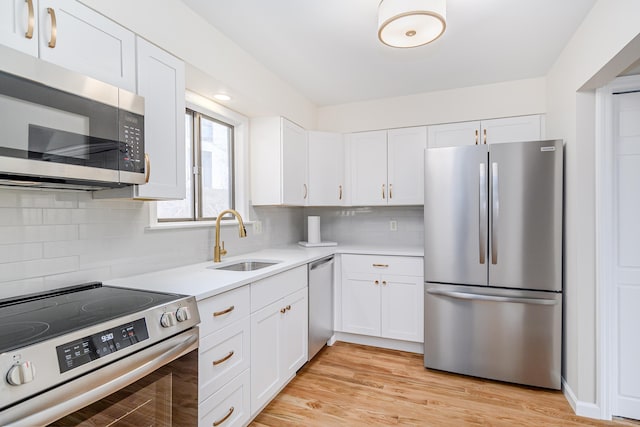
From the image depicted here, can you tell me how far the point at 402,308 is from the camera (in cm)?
294

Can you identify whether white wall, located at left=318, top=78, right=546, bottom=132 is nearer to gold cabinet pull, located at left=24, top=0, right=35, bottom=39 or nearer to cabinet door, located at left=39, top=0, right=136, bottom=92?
cabinet door, located at left=39, top=0, right=136, bottom=92

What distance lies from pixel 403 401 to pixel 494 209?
152cm

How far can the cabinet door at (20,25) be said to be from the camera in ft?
3.51

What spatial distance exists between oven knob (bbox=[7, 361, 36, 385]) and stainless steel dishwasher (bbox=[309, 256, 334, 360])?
1.91 meters

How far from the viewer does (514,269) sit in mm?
2381

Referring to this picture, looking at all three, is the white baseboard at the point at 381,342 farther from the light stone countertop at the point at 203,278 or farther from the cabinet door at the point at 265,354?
the cabinet door at the point at 265,354

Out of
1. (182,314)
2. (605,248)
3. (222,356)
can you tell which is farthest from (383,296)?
(182,314)

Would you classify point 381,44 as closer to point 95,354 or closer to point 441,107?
point 441,107

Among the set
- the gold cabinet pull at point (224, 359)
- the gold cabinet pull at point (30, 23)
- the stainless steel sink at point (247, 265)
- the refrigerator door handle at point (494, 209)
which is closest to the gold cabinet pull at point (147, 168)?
the gold cabinet pull at point (30, 23)

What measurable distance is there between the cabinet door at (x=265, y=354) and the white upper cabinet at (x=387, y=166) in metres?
1.72

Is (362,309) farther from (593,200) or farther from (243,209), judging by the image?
(593,200)

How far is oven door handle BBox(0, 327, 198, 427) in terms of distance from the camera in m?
0.81

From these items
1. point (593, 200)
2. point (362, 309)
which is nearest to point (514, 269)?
point (593, 200)

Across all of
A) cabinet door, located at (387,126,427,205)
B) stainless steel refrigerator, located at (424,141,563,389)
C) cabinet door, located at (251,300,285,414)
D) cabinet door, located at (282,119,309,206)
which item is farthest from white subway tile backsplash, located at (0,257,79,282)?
cabinet door, located at (387,126,427,205)
